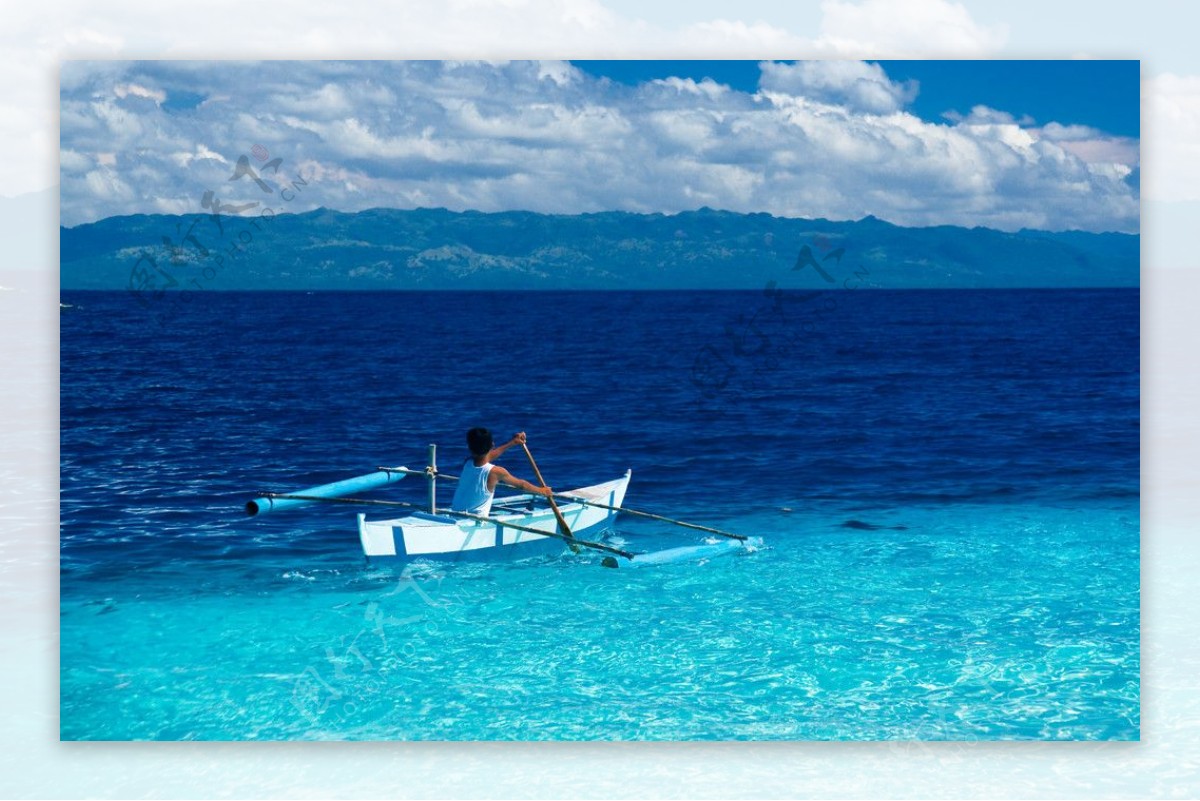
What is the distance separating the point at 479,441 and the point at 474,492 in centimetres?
78

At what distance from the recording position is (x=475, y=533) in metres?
16.5

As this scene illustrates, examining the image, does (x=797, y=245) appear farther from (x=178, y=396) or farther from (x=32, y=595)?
(x=32, y=595)

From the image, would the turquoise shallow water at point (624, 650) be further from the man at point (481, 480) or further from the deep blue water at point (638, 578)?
the man at point (481, 480)

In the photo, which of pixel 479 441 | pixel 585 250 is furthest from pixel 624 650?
pixel 585 250

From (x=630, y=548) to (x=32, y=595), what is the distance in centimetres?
800

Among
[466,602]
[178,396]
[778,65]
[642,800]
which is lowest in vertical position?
[642,800]

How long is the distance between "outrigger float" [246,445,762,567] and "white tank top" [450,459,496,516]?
141mm

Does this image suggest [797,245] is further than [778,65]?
Yes

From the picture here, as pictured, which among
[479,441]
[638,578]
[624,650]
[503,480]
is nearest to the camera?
[624,650]

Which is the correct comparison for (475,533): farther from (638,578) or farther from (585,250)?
(585,250)

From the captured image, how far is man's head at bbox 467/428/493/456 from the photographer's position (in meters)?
16.0

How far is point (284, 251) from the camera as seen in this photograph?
5359 cm

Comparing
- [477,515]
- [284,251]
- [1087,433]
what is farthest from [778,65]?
[284,251]

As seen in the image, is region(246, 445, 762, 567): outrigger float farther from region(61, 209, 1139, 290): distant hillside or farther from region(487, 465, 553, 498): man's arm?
region(61, 209, 1139, 290): distant hillside
